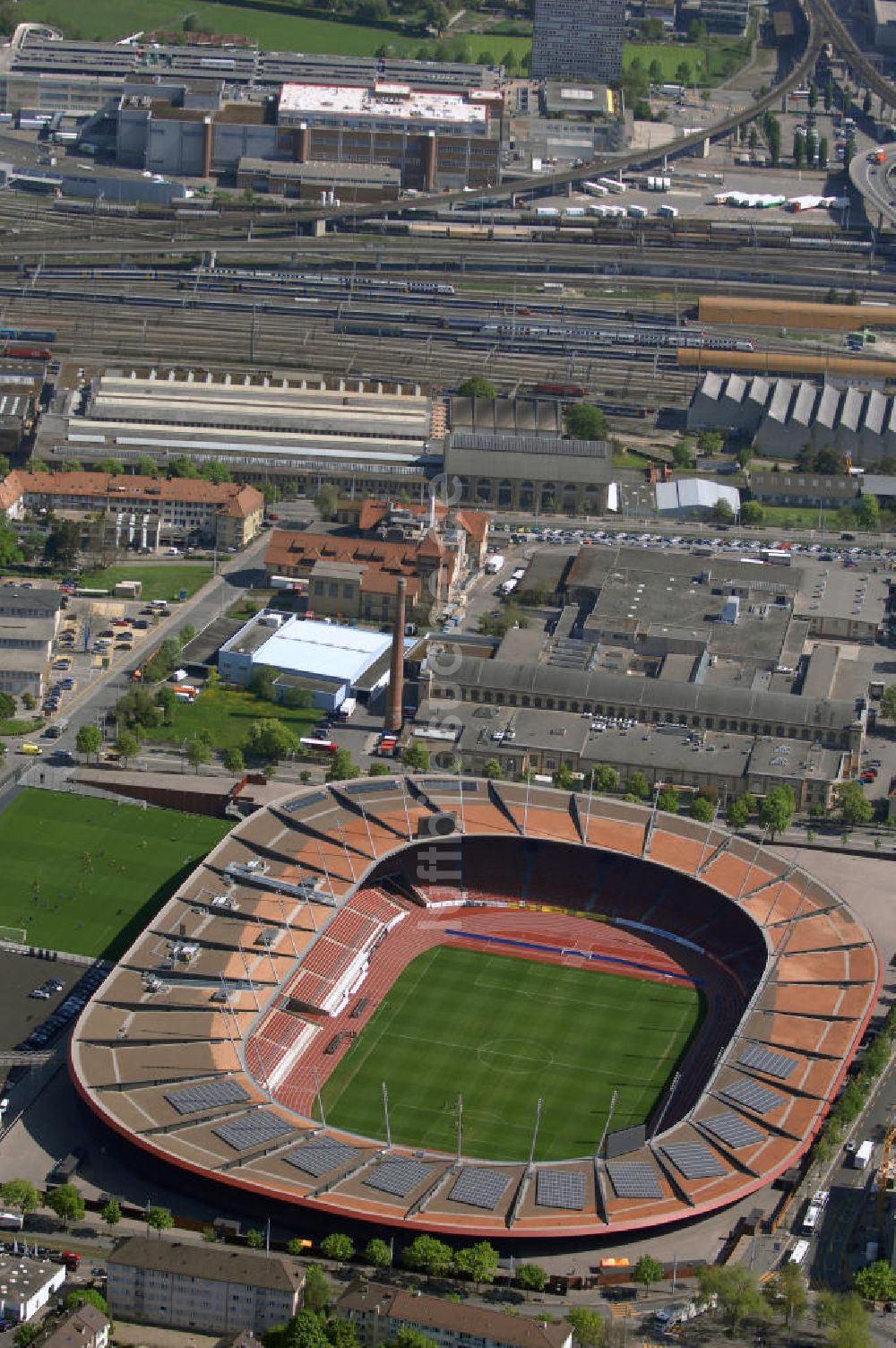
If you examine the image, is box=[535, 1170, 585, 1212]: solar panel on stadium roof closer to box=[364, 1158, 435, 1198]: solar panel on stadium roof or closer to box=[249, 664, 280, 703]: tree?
box=[364, 1158, 435, 1198]: solar panel on stadium roof

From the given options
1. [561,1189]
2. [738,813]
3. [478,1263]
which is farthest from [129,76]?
[478,1263]

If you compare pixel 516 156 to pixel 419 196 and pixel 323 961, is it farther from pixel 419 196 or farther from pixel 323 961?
pixel 323 961

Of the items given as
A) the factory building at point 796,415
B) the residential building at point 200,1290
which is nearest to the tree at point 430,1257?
the residential building at point 200,1290

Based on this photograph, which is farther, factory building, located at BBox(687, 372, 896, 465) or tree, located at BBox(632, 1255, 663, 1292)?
factory building, located at BBox(687, 372, 896, 465)

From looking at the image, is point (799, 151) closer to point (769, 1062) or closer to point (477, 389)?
point (477, 389)

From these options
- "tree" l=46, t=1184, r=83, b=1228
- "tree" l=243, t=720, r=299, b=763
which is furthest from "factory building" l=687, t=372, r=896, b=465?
"tree" l=46, t=1184, r=83, b=1228

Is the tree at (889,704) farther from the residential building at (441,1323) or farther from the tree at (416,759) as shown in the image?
the residential building at (441,1323)
